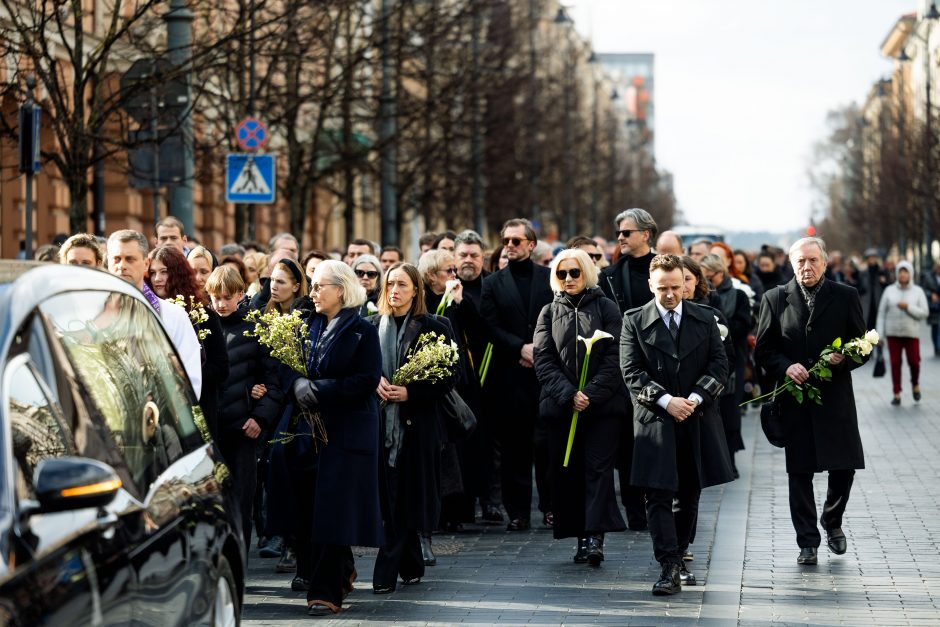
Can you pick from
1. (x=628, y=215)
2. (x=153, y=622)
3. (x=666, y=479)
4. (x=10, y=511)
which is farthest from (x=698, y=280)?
(x=10, y=511)

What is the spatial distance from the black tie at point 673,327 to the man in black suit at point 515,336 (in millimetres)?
2639

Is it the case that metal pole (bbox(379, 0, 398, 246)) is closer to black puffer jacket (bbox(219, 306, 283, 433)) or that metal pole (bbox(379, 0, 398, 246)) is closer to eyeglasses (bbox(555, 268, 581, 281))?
eyeglasses (bbox(555, 268, 581, 281))

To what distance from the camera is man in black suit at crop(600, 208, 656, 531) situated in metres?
12.0

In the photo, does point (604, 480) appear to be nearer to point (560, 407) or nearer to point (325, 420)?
point (560, 407)

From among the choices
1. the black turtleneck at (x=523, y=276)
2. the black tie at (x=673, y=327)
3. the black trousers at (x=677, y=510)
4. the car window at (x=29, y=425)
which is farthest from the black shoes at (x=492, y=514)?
the car window at (x=29, y=425)

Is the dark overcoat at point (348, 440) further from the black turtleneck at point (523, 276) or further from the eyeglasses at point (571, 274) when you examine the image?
the black turtleneck at point (523, 276)

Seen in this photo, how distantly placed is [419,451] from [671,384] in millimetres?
1444

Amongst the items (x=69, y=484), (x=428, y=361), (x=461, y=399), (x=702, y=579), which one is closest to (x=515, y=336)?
(x=461, y=399)

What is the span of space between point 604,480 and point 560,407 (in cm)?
51

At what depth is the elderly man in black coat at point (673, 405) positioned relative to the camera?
9.48 m

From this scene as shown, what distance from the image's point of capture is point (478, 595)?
9289mm

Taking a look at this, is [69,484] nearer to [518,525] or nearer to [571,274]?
[571,274]

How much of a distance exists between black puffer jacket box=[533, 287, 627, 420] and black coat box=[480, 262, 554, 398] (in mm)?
1549

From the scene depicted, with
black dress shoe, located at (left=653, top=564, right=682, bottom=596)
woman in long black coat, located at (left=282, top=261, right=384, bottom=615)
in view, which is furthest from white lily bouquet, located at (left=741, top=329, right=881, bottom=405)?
woman in long black coat, located at (left=282, top=261, right=384, bottom=615)
